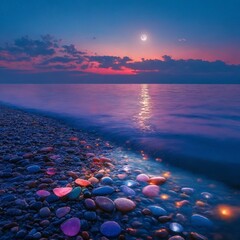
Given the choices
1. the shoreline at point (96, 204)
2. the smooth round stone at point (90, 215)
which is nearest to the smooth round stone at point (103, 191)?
the shoreline at point (96, 204)

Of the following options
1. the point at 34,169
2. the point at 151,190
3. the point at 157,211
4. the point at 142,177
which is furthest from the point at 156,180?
the point at 34,169

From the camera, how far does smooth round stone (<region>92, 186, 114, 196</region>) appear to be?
3.68 metres

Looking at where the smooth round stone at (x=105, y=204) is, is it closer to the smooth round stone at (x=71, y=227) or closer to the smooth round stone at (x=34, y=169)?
the smooth round stone at (x=71, y=227)

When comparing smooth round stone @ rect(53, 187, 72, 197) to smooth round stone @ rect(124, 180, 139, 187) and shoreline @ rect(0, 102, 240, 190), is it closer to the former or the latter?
smooth round stone @ rect(124, 180, 139, 187)

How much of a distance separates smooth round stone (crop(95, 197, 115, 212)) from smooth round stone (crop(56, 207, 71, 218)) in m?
0.43

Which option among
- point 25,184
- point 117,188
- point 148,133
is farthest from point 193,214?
point 148,133

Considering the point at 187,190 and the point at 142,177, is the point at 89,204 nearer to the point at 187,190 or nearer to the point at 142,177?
the point at 142,177

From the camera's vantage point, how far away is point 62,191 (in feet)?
11.9

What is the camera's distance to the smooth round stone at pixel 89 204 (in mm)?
3239

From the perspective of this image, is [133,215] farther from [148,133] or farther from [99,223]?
[148,133]

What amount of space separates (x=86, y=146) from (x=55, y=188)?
10.5 ft

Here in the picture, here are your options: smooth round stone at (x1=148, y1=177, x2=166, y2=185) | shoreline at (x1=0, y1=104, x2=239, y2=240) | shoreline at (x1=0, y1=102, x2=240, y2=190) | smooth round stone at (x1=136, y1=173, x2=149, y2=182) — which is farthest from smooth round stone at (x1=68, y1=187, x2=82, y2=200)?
shoreline at (x1=0, y1=102, x2=240, y2=190)

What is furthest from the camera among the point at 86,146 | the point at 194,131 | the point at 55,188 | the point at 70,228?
the point at 194,131

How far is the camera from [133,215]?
3193mm
